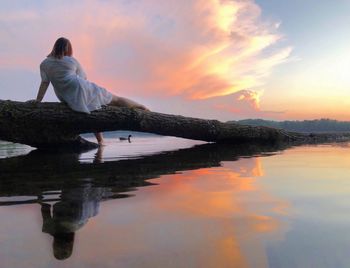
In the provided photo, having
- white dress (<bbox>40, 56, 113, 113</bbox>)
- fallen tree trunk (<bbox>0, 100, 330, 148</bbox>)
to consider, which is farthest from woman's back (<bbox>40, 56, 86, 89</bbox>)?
fallen tree trunk (<bbox>0, 100, 330, 148</bbox>)

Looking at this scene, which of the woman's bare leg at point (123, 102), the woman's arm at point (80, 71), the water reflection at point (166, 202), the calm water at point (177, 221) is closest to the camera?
the calm water at point (177, 221)

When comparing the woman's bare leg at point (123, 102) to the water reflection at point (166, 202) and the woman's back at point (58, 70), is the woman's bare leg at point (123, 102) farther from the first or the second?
the water reflection at point (166, 202)

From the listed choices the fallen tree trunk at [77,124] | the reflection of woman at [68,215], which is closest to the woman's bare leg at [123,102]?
the fallen tree trunk at [77,124]

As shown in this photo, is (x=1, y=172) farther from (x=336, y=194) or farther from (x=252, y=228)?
(x=336, y=194)

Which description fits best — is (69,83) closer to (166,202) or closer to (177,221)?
(166,202)

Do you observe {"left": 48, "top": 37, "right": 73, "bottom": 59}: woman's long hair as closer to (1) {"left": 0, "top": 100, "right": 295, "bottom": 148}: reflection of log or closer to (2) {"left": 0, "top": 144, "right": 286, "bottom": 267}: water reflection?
(1) {"left": 0, "top": 100, "right": 295, "bottom": 148}: reflection of log

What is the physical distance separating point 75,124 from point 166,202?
5.57m

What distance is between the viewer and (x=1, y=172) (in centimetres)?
449

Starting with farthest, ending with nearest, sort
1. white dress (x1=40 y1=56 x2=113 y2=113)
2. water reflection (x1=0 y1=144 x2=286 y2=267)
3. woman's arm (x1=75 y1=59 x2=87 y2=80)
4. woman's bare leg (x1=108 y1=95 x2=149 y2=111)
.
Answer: woman's bare leg (x1=108 y1=95 x2=149 y2=111)
woman's arm (x1=75 y1=59 x2=87 y2=80)
white dress (x1=40 y1=56 x2=113 y2=113)
water reflection (x1=0 y1=144 x2=286 y2=267)

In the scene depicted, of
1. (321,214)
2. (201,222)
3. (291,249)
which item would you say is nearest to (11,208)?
(201,222)

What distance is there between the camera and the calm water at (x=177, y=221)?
1.55 meters

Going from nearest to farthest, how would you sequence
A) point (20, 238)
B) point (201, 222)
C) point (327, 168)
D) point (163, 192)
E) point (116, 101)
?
point (20, 238) < point (201, 222) < point (163, 192) < point (327, 168) < point (116, 101)

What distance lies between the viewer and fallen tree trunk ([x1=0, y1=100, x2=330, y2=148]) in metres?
7.14

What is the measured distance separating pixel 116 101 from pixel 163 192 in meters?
5.67
